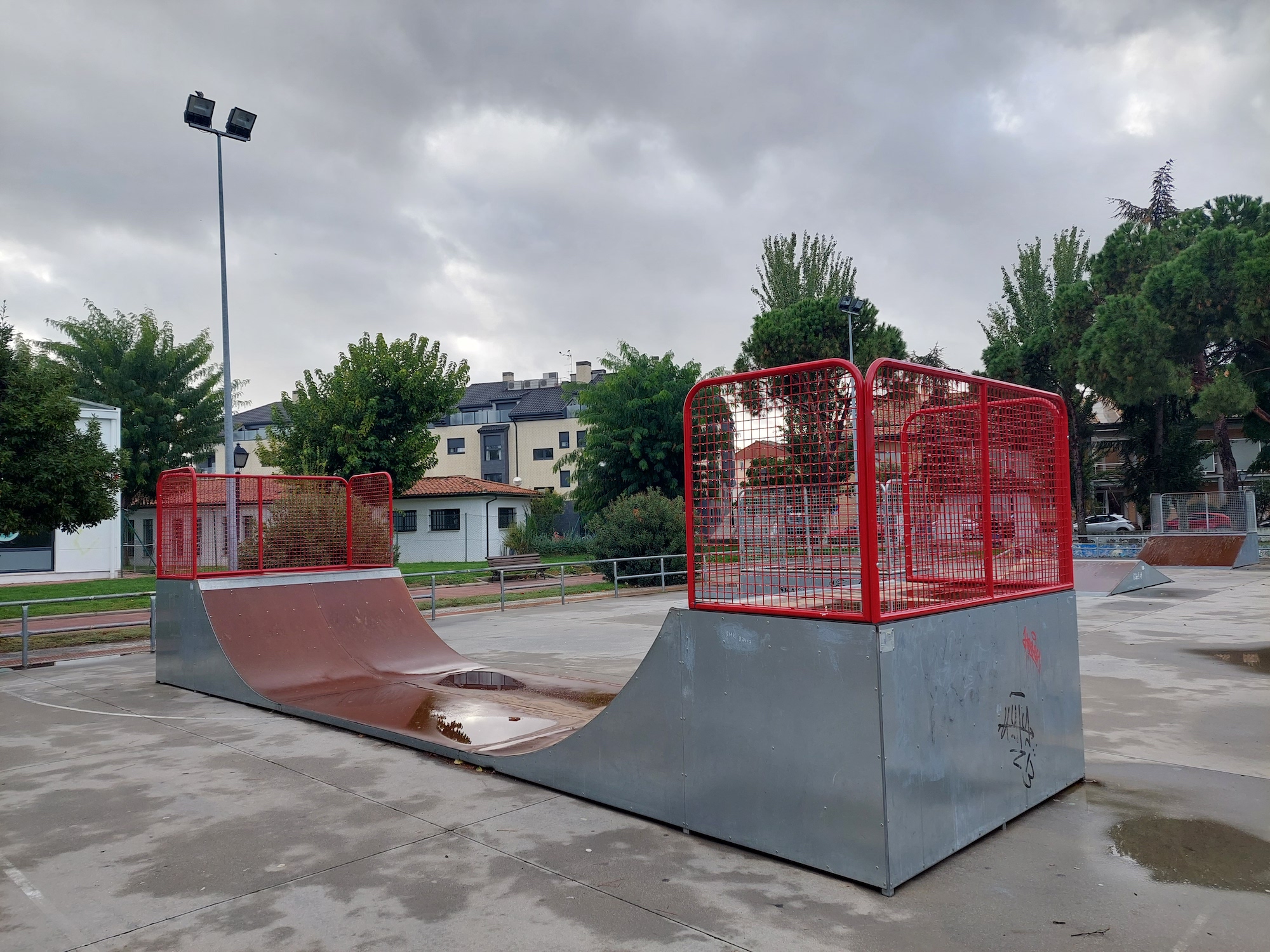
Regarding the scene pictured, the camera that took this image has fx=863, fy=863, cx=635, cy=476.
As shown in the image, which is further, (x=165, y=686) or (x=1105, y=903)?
(x=165, y=686)

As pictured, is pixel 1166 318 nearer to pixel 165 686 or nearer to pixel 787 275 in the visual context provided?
pixel 787 275

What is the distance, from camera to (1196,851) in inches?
167

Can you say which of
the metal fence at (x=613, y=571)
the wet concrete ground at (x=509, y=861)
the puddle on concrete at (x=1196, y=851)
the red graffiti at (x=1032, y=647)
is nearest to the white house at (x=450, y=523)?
the metal fence at (x=613, y=571)

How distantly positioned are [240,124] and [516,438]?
43093 mm

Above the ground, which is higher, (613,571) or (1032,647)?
(1032,647)

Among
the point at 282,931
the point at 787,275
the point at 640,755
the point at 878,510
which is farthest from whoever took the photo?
the point at 787,275

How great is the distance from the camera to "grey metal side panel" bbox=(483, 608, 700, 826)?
4656mm

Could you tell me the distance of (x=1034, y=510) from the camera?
216 inches

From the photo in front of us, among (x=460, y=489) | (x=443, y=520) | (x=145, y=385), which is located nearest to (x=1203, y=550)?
(x=460, y=489)

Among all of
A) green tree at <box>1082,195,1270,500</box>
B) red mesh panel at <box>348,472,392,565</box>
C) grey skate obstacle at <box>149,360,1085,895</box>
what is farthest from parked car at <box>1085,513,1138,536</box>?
grey skate obstacle at <box>149,360,1085,895</box>

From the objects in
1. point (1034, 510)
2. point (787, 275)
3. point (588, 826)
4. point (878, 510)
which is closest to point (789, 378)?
point (878, 510)

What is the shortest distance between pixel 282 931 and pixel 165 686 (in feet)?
22.9

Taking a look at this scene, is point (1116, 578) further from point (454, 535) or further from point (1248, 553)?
point (454, 535)

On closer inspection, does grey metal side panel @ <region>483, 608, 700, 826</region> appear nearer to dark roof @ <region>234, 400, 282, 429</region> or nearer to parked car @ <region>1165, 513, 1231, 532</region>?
parked car @ <region>1165, 513, 1231, 532</region>
